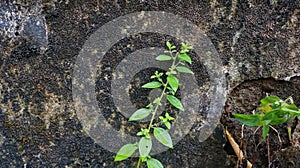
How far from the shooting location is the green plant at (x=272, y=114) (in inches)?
38.9

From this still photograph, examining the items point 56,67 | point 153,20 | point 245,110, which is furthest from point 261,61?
point 56,67

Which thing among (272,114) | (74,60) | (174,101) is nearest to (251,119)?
(272,114)

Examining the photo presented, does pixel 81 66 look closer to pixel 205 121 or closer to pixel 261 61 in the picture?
pixel 205 121

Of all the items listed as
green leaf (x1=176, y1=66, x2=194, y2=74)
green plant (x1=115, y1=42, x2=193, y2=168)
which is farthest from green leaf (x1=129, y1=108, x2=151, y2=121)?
green leaf (x1=176, y1=66, x2=194, y2=74)

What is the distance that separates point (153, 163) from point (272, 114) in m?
0.29

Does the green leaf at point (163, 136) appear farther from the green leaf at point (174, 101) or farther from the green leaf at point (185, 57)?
the green leaf at point (185, 57)

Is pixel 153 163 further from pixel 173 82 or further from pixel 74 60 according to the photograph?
pixel 74 60

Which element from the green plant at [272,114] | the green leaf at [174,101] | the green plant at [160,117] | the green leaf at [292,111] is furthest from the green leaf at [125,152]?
the green leaf at [292,111]

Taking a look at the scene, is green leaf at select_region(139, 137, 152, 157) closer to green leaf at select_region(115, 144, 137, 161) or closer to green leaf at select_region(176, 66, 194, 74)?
green leaf at select_region(115, 144, 137, 161)

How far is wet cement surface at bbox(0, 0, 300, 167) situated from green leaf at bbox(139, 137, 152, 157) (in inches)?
2.9

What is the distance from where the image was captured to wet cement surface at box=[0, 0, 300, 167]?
98 cm

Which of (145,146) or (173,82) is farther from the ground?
(173,82)

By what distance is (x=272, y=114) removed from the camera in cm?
99

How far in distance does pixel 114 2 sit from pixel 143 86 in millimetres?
204
